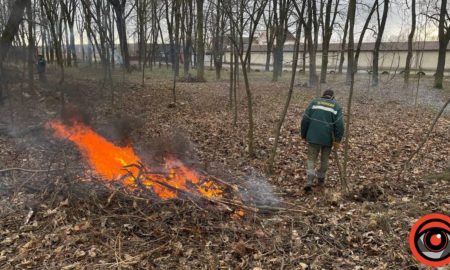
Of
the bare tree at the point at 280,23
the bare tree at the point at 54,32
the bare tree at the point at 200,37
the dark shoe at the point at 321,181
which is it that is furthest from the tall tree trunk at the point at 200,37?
the dark shoe at the point at 321,181

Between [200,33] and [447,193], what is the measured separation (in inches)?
737

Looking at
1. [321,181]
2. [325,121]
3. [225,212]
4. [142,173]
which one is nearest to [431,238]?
[225,212]

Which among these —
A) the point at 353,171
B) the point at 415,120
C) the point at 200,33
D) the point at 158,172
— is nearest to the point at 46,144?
the point at 158,172

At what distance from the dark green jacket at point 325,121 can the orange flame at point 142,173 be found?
2.23 m

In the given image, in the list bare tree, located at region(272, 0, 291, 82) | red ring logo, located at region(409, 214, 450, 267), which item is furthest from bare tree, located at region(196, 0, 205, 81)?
red ring logo, located at region(409, 214, 450, 267)

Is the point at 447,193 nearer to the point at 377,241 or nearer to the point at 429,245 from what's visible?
the point at 377,241

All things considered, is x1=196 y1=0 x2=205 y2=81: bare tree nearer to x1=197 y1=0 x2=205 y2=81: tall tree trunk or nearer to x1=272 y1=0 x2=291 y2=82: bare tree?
x1=197 y1=0 x2=205 y2=81: tall tree trunk

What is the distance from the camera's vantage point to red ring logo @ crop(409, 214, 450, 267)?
2.97 metres

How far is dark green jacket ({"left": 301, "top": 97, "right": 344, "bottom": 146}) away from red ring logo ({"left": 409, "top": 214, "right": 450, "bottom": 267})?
11.4ft

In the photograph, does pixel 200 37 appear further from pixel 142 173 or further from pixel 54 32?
pixel 142 173

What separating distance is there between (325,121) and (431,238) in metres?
3.74

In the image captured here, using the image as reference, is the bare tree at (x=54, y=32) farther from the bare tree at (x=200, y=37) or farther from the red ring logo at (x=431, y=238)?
the red ring logo at (x=431, y=238)

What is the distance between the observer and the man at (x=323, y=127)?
261 inches

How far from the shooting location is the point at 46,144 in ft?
31.4
